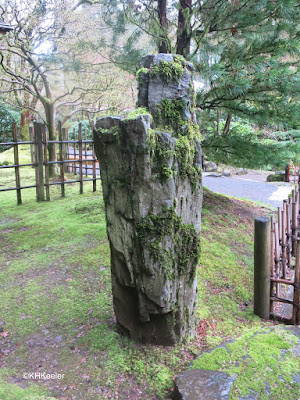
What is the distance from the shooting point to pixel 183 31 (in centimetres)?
Result: 500

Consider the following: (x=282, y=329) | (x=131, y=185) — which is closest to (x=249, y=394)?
(x=282, y=329)

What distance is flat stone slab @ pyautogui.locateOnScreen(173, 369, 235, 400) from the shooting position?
186cm

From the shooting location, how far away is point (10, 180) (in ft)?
32.4

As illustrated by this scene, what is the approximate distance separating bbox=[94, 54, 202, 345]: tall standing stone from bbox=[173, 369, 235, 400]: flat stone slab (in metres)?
0.45

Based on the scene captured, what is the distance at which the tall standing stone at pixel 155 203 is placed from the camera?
214 centimetres

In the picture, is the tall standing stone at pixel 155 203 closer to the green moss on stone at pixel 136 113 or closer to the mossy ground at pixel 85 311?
the green moss on stone at pixel 136 113

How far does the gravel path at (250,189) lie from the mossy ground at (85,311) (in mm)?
3106

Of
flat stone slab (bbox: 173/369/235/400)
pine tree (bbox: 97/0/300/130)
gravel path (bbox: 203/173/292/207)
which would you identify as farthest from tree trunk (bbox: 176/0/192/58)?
flat stone slab (bbox: 173/369/235/400)

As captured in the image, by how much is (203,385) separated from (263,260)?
4.45ft

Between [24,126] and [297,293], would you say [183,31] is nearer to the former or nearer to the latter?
[297,293]

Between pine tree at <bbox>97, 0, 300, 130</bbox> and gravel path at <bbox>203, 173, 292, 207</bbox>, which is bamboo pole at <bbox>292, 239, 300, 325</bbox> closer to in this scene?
pine tree at <bbox>97, 0, 300, 130</bbox>

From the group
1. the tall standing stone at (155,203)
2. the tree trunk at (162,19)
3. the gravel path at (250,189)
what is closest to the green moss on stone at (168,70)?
the tall standing stone at (155,203)

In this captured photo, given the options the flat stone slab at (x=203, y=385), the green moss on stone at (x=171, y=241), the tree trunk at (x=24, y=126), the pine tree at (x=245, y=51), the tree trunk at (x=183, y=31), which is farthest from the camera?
the tree trunk at (x=24, y=126)

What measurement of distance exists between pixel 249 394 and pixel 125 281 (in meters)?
1.03
